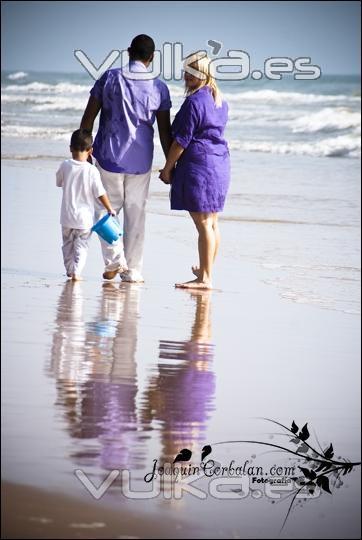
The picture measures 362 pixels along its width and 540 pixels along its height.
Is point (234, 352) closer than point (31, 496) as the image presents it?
No

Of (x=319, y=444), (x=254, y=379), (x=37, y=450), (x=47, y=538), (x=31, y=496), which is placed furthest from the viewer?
(x=254, y=379)

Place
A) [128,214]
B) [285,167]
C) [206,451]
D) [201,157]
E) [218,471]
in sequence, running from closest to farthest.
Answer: [218,471] < [206,451] < [201,157] < [128,214] < [285,167]

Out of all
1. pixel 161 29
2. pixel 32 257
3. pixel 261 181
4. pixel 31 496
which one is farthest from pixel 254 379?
pixel 161 29

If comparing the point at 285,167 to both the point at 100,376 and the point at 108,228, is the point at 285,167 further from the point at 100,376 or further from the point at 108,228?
the point at 100,376

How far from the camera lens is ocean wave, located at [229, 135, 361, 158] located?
952 inches

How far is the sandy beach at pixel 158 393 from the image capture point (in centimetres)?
321

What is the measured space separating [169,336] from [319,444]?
183cm

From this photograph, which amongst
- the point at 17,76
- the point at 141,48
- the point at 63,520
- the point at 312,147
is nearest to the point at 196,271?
the point at 141,48

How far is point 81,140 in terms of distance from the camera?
→ 7270 mm

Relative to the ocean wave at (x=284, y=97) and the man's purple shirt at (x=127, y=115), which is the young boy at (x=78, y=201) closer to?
the man's purple shirt at (x=127, y=115)

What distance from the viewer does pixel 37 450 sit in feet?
11.8

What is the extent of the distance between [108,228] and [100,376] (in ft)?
9.08

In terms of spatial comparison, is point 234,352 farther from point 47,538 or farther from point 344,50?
point 344,50

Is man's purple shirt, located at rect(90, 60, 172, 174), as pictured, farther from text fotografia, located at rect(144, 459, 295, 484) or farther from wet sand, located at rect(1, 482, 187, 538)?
wet sand, located at rect(1, 482, 187, 538)
